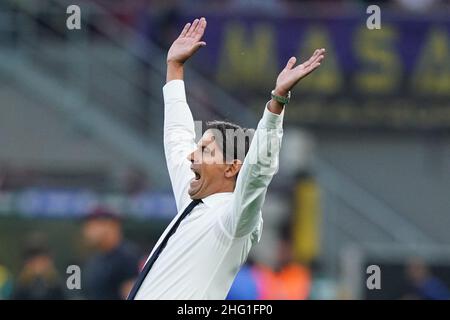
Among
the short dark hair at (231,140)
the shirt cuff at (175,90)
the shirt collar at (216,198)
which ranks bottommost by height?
the shirt collar at (216,198)

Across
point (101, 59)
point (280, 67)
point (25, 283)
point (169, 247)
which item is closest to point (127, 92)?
point (101, 59)

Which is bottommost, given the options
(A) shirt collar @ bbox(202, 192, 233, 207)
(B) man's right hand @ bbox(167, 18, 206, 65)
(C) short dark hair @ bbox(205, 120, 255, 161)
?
(A) shirt collar @ bbox(202, 192, 233, 207)

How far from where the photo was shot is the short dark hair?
22.8 feet

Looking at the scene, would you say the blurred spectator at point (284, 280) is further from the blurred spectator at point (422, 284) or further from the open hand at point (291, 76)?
the open hand at point (291, 76)

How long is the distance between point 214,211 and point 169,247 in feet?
0.90

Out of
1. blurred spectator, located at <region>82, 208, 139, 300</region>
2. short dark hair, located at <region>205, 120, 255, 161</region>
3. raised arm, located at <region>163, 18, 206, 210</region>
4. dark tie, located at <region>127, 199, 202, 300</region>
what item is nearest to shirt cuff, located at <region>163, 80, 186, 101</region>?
raised arm, located at <region>163, 18, 206, 210</region>

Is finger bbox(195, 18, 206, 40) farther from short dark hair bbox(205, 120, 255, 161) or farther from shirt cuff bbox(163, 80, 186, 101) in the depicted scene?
short dark hair bbox(205, 120, 255, 161)

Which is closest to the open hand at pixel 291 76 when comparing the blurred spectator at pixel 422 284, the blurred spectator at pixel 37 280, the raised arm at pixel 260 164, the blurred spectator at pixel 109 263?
the raised arm at pixel 260 164

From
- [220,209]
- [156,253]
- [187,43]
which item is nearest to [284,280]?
[187,43]

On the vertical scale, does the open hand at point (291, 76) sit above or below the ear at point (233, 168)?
above

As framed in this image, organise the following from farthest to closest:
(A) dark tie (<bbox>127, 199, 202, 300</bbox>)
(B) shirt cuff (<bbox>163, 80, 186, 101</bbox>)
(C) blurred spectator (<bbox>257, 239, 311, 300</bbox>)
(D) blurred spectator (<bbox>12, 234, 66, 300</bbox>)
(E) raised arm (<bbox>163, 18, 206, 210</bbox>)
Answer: (C) blurred spectator (<bbox>257, 239, 311, 300</bbox>) < (D) blurred spectator (<bbox>12, 234, 66, 300</bbox>) < (B) shirt cuff (<bbox>163, 80, 186, 101</bbox>) < (E) raised arm (<bbox>163, 18, 206, 210</bbox>) < (A) dark tie (<bbox>127, 199, 202, 300</bbox>)

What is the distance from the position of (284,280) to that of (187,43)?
607 centimetres

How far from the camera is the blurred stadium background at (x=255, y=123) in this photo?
14.0 meters

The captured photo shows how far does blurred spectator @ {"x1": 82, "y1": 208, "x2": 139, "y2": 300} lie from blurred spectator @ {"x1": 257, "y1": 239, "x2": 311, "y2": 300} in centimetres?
283
